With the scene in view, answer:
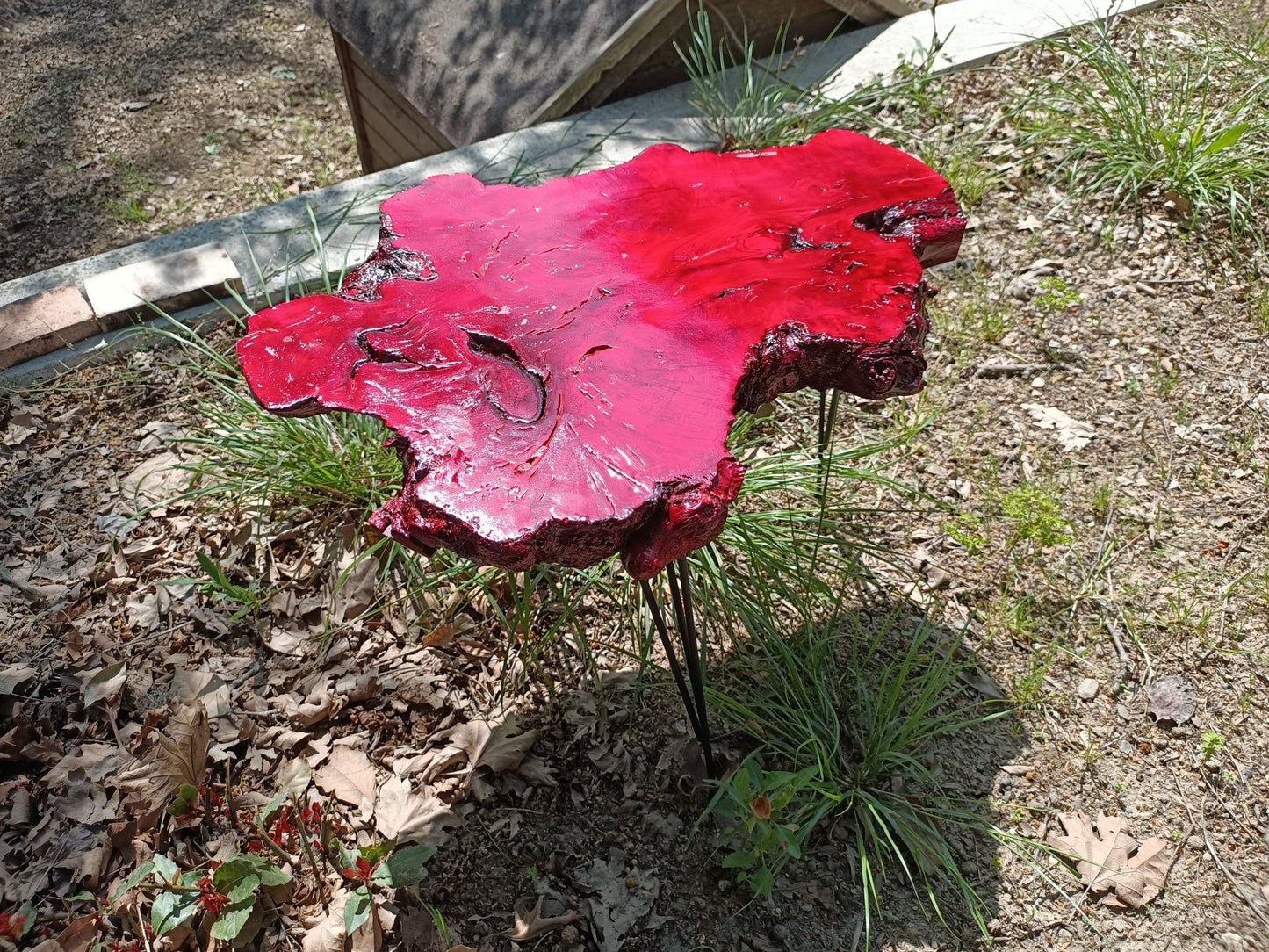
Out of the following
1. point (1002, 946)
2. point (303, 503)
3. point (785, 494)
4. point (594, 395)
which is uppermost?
point (594, 395)

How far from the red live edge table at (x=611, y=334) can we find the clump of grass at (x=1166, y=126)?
1.87 meters

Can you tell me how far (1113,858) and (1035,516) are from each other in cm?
99

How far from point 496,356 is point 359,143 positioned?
13.3ft

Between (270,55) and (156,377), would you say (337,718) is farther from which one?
(270,55)

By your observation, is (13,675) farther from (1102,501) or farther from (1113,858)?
(1102,501)

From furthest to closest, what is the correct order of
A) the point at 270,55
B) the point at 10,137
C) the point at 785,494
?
1. the point at 270,55
2. the point at 10,137
3. the point at 785,494

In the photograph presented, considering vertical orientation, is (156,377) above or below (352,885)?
above

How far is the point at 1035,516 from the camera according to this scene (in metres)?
2.89

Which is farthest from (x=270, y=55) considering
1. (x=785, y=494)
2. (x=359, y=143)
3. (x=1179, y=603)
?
(x=1179, y=603)

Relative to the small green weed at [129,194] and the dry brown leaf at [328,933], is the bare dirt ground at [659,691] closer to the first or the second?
the dry brown leaf at [328,933]

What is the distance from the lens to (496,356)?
6.09ft

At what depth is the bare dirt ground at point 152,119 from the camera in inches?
191

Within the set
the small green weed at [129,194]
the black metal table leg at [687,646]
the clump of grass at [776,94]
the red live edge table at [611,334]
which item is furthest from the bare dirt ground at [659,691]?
the small green weed at [129,194]

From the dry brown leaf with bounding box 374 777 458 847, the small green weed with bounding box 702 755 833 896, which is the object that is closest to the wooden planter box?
the dry brown leaf with bounding box 374 777 458 847
